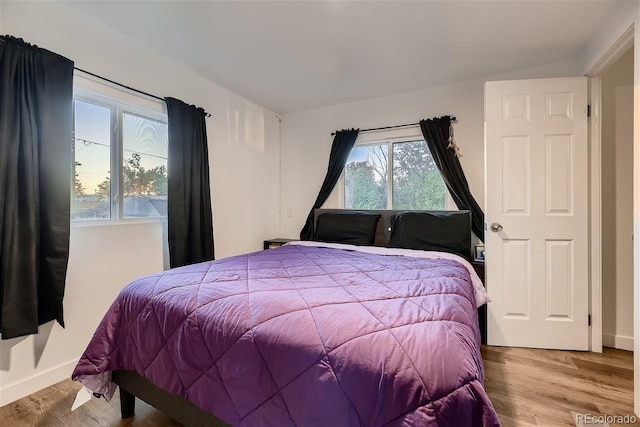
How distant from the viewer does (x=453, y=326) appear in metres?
1.00

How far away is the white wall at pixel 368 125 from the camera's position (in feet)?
9.73

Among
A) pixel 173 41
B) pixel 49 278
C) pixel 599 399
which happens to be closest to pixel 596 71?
pixel 599 399

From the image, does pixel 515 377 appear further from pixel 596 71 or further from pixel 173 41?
pixel 173 41

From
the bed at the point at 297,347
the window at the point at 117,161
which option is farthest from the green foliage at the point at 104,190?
the bed at the point at 297,347

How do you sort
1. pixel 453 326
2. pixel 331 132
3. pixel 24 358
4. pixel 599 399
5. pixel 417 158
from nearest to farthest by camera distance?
pixel 453 326
pixel 599 399
pixel 24 358
pixel 417 158
pixel 331 132

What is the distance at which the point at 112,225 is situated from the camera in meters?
2.27

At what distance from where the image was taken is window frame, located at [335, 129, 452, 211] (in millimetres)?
3141

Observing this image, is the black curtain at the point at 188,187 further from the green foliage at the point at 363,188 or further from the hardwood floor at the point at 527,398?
the green foliage at the point at 363,188

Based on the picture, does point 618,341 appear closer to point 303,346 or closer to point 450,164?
point 450,164

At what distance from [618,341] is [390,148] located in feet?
8.63

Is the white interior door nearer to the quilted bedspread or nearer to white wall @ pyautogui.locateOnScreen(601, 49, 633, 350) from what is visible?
white wall @ pyautogui.locateOnScreen(601, 49, 633, 350)

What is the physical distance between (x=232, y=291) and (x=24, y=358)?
1.60 m

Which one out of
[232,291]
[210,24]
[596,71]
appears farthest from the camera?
[596,71]

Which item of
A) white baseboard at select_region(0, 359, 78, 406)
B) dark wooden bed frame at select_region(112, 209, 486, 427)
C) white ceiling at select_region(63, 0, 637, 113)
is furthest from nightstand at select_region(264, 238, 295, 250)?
dark wooden bed frame at select_region(112, 209, 486, 427)
